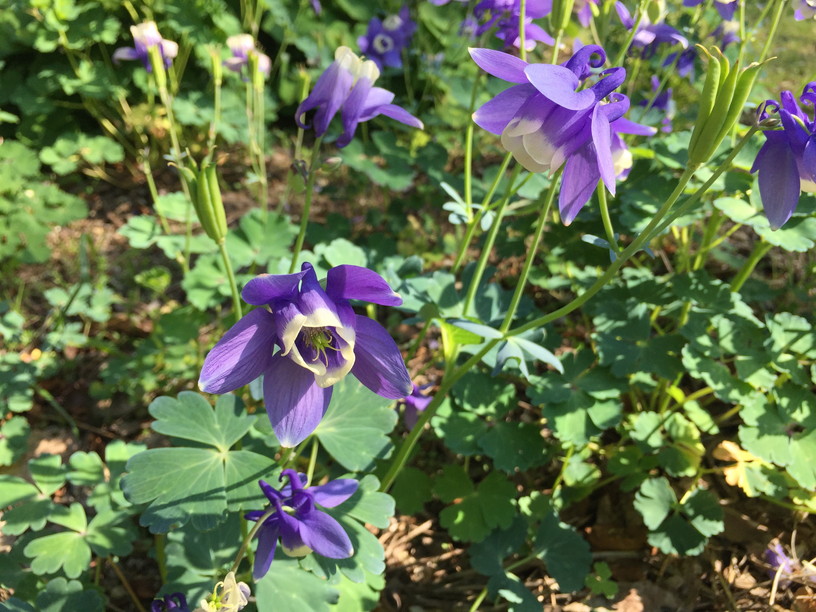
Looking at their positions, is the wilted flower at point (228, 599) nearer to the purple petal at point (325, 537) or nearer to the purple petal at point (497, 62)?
the purple petal at point (325, 537)

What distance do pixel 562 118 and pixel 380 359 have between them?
594mm

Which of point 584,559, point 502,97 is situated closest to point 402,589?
point 584,559

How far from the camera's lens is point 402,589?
1.99m

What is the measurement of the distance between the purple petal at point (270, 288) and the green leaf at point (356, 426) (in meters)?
0.56

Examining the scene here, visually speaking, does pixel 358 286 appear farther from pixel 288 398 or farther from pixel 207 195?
pixel 207 195

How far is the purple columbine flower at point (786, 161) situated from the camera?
1104 millimetres

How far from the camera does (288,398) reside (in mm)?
1189

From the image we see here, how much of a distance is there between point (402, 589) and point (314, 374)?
1.17m

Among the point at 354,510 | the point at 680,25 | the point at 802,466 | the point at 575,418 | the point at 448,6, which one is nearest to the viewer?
the point at 354,510

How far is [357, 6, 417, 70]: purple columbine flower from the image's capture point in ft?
10.5

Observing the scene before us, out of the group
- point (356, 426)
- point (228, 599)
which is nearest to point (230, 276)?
point (356, 426)

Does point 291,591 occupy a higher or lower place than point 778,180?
lower

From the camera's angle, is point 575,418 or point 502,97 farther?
point 575,418

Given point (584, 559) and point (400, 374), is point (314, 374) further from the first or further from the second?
point (584, 559)
